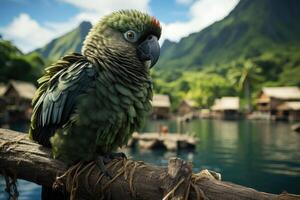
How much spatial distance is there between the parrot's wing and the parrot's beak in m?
0.42

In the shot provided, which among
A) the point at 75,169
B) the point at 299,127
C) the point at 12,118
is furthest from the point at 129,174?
the point at 299,127

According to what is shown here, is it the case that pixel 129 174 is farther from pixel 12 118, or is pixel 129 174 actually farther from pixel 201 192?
pixel 12 118

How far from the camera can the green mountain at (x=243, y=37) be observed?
11794cm

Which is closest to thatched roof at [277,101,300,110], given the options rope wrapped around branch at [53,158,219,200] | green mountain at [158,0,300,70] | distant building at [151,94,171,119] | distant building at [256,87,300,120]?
distant building at [256,87,300,120]

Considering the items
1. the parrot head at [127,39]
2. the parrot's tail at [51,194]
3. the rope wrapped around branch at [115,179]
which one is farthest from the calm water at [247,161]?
the parrot head at [127,39]

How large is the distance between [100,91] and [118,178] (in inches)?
26.3

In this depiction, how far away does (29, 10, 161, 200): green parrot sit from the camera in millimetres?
2336

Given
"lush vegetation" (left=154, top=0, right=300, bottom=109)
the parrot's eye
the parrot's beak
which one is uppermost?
"lush vegetation" (left=154, top=0, right=300, bottom=109)

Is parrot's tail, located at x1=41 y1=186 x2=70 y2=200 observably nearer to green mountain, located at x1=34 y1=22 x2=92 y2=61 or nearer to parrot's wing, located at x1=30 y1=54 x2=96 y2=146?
parrot's wing, located at x1=30 y1=54 x2=96 y2=146

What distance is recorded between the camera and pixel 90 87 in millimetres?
2377

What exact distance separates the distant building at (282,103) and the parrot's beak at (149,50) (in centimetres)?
5090

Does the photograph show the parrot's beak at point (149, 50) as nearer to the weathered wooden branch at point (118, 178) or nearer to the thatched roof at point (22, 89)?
the weathered wooden branch at point (118, 178)

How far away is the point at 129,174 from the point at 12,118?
1253 inches

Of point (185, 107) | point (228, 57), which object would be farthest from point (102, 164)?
point (228, 57)
